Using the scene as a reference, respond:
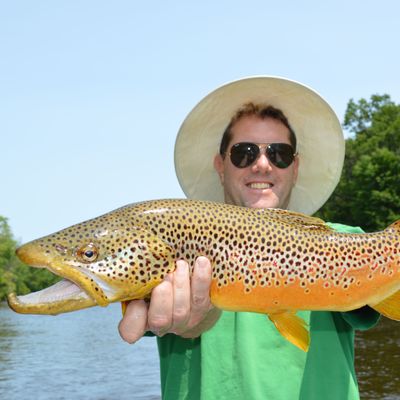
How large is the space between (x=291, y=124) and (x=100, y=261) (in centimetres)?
267

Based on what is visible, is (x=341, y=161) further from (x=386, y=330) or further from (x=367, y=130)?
(x=367, y=130)

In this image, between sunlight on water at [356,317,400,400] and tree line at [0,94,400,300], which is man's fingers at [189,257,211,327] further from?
tree line at [0,94,400,300]

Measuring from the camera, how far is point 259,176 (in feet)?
16.6

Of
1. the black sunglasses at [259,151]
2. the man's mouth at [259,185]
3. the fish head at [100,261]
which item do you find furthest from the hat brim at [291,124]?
the fish head at [100,261]

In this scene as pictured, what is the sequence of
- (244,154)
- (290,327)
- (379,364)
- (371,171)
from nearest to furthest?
(290,327)
(244,154)
(379,364)
(371,171)

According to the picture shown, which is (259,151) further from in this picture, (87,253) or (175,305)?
(87,253)

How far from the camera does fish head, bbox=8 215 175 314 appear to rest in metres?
3.49

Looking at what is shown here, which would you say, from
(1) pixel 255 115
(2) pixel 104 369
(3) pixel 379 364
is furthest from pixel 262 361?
(2) pixel 104 369

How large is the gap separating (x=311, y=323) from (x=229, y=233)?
3.47ft

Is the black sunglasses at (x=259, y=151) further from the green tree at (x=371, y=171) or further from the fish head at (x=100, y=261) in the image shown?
the green tree at (x=371, y=171)

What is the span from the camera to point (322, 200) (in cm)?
592

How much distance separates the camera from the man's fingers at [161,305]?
3.58 metres

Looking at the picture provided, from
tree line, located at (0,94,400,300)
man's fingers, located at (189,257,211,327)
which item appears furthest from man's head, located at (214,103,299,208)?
tree line, located at (0,94,400,300)

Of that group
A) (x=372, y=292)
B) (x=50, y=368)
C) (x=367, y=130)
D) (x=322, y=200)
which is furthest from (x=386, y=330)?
(x=367, y=130)
